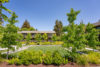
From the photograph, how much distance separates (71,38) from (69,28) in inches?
43.2

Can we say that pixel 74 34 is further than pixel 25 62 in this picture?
Yes

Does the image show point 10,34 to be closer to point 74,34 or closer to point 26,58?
point 26,58

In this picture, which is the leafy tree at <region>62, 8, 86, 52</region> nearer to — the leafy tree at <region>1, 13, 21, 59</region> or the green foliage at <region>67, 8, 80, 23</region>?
the green foliage at <region>67, 8, 80, 23</region>

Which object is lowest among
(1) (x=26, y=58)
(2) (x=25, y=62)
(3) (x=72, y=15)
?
(2) (x=25, y=62)

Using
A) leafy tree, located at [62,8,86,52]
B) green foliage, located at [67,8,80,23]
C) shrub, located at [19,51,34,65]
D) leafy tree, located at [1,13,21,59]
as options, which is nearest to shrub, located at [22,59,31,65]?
shrub, located at [19,51,34,65]

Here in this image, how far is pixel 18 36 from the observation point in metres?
6.34

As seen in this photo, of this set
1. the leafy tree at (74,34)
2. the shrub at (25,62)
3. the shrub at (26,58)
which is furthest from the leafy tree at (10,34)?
the leafy tree at (74,34)

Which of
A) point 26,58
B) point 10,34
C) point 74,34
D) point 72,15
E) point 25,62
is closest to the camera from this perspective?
point 25,62

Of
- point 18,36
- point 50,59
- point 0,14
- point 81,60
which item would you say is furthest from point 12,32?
point 81,60

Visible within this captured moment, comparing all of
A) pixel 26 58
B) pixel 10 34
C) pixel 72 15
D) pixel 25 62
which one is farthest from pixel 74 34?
pixel 10 34

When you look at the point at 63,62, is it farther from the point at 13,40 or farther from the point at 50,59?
the point at 13,40

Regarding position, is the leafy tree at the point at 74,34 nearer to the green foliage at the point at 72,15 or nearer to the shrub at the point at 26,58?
the green foliage at the point at 72,15

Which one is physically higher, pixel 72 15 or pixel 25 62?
pixel 72 15

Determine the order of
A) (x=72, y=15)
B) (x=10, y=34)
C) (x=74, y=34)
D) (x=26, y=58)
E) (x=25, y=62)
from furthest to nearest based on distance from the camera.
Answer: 1. (x=10, y=34)
2. (x=72, y=15)
3. (x=74, y=34)
4. (x=26, y=58)
5. (x=25, y=62)
